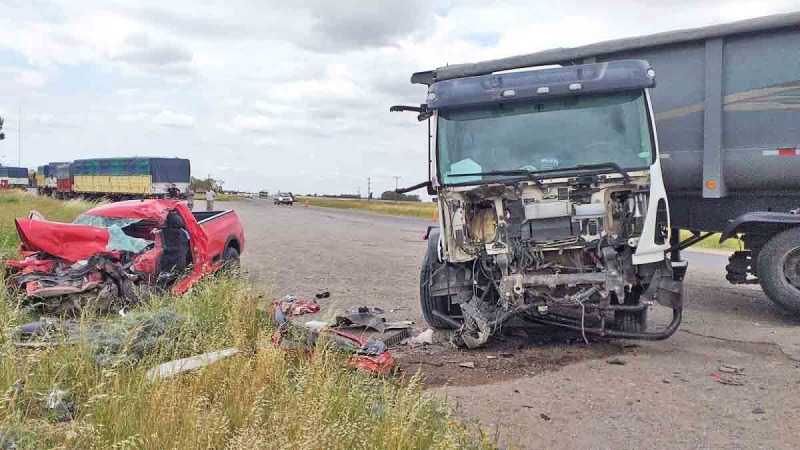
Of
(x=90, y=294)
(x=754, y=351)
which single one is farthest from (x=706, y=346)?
(x=90, y=294)

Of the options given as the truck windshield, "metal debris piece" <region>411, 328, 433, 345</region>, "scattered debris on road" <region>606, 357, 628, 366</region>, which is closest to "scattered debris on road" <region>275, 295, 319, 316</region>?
"metal debris piece" <region>411, 328, 433, 345</region>

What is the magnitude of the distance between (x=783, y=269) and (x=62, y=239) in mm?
8914

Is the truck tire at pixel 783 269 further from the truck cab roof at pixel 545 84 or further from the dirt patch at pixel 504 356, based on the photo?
the truck cab roof at pixel 545 84

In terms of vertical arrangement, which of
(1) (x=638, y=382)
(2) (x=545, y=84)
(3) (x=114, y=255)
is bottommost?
(1) (x=638, y=382)

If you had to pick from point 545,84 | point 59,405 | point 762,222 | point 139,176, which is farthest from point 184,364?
point 139,176

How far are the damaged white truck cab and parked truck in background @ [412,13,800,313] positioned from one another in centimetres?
148

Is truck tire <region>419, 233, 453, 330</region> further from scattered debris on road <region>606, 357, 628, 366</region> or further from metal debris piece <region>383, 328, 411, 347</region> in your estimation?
scattered debris on road <region>606, 357, 628, 366</region>

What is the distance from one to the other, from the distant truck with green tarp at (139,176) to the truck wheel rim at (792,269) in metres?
38.1

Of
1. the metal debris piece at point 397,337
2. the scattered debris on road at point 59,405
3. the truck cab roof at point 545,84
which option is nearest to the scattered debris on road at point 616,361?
the metal debris piece at point 397,337

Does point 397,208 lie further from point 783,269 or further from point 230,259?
point 783,269

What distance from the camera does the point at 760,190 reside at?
8648 mm

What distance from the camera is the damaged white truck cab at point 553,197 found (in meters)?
6.48

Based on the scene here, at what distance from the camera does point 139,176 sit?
4369cm

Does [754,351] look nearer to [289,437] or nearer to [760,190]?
[760,190]
